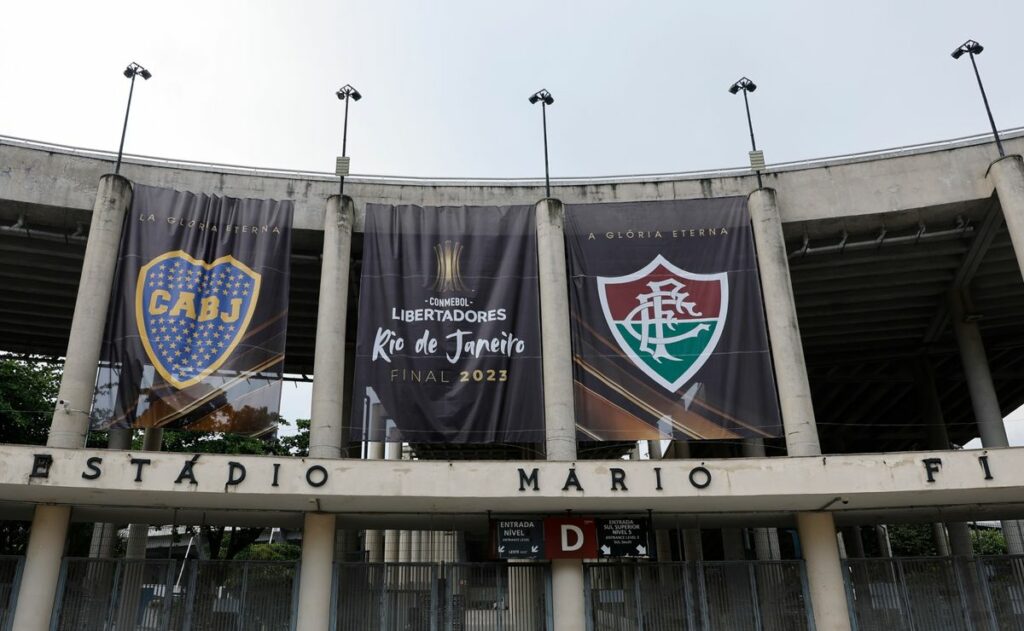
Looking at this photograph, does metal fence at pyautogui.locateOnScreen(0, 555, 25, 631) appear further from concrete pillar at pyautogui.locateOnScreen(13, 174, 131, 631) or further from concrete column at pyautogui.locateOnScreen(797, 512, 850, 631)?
concrete column at pyautogui.locateOnScreen(797, 512, 850, 631)

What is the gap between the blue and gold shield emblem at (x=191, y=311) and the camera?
65.3 ft

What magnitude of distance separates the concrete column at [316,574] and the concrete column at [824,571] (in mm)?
11875

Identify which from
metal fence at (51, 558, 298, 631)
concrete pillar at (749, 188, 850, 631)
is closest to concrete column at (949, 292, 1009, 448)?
concrete pillar at (749, 188, 850, 631)

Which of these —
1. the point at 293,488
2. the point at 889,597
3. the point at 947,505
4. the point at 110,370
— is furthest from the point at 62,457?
the point at 947,505

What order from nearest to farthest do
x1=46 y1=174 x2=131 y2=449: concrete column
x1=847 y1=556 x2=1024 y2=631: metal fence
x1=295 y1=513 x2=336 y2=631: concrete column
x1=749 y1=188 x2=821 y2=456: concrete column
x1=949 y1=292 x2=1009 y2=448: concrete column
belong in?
x1=295 y1=513 x2=336 y2=631: concrete column
x1=46 y1=174 x2=131 y2=449: concrete column
x1=847 y1=556 x2=1024 y2=631: metal fence
x1=749 y1=188 x2=821 y2=456: concrete column
x1=949 y1=292 x2=1009 y2=448: concrete column

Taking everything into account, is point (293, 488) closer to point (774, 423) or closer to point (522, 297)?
point (522, 297)

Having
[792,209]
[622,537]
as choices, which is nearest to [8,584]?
[622,537]

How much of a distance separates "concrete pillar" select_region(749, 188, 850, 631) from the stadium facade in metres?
0.06

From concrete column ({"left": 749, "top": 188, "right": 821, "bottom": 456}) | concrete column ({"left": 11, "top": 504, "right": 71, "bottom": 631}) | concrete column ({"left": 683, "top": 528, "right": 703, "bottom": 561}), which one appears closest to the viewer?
concrete column ({"left": 11, "top": 504, "right": 71, "bottom": 631})

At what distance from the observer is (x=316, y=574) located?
18516 mm

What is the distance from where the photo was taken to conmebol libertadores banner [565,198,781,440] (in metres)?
20.3

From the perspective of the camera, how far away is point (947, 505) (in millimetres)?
20062

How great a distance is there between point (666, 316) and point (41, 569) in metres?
16.6

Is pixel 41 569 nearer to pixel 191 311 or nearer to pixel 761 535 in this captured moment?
pixel 191 311
